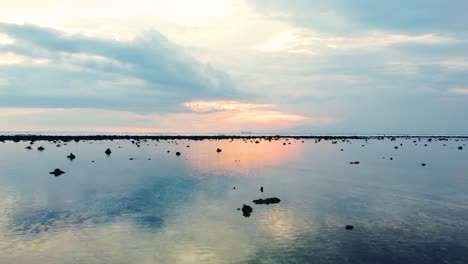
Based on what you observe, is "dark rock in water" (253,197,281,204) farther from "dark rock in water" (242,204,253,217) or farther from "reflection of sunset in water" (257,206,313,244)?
"dark rock in water" (242,204,253,217)

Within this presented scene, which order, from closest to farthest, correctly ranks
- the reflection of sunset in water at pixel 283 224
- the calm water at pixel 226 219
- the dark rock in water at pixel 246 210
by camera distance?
the calm water at pixel 226 219 → the reflection of sunset in water at pixel 283 224 → the dark rock in water at pixel 246 210

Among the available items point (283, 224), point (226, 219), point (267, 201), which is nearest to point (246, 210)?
point (226, 219)

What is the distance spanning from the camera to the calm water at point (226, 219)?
21.9 m

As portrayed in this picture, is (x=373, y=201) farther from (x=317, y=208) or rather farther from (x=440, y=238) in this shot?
(x=440, y=238)

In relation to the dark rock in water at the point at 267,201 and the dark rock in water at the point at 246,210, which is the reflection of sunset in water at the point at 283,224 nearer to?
the dark rock in water at the point at 246,210

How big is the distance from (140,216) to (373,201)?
20895 mm

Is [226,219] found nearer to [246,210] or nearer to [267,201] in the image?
[246,210]

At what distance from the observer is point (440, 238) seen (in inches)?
989

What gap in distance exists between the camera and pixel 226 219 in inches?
1168

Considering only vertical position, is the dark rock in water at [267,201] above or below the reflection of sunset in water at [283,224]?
above

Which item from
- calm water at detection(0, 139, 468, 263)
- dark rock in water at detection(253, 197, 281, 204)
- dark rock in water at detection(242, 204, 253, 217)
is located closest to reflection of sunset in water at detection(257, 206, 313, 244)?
calm water at detection(0, 139, 468, 263)

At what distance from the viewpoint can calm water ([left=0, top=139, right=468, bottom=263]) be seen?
861 inches

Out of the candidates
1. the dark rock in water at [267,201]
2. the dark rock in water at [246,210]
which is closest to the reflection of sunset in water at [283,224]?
the dark rock in water at [246,210]

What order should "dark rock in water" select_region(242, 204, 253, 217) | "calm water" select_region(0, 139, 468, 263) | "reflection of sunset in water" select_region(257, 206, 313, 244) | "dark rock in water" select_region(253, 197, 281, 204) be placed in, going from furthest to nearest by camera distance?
"dark rock in water" select_region(253, 197, 281, 204) → "dark rock in water" select_region(242, 204, 253, 217) → "reflection of sunset in water" select_region(257, 206, 313, 244) → "calm water" select_region(0, 139, 468, 263)
